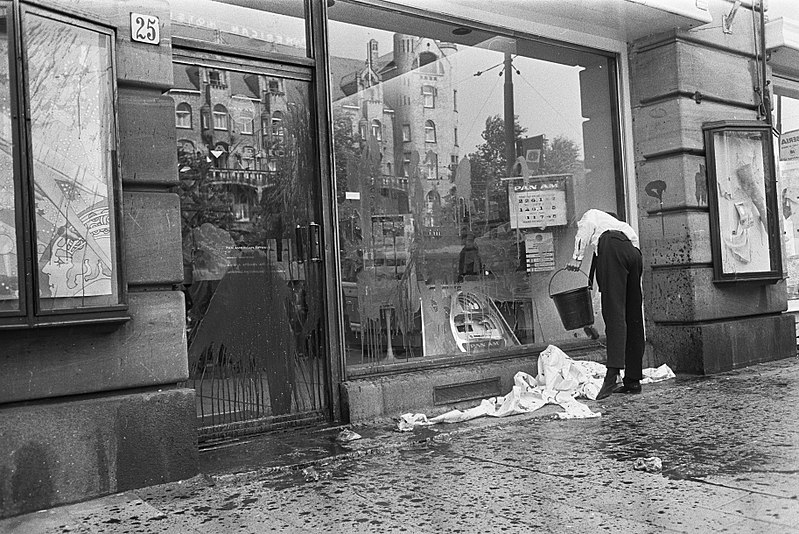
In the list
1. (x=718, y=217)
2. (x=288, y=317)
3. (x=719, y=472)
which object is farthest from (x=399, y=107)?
(x=719, y=472)

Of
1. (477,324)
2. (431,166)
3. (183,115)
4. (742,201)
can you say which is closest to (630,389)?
(477,324)

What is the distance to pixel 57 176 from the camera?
15.2 ft

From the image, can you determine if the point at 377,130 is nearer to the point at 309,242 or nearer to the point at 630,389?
the point at 309,242

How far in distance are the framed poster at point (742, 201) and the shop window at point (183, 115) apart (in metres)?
5.38

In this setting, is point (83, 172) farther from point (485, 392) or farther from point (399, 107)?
point (485, 392)

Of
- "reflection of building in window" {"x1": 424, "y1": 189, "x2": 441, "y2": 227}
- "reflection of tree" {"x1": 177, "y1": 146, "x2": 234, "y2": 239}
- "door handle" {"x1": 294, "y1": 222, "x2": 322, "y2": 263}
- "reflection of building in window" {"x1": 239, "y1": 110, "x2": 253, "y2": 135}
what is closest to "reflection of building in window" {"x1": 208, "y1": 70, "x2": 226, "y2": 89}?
"reflection of building in window" {"x1": 239, "y1": 110, "x2": 253, "y2": 135}

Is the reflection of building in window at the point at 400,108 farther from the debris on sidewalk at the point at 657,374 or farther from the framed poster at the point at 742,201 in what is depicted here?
the framed poster at the point at 742,201

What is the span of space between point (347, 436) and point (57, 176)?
2.63 m

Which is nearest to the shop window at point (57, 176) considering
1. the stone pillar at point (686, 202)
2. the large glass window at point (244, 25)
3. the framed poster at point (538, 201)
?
the large glass window at point (244, 25)

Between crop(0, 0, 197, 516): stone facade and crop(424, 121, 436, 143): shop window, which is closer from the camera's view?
crop(0, 0, 197, 516): stone facade

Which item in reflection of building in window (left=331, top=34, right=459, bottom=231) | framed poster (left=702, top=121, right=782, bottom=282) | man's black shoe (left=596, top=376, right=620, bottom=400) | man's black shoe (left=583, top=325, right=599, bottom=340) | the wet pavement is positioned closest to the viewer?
the wet pavement

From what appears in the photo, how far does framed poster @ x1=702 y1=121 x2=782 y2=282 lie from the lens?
8.70 metres

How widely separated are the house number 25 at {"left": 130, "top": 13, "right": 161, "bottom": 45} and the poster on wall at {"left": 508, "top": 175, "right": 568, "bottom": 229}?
402cm

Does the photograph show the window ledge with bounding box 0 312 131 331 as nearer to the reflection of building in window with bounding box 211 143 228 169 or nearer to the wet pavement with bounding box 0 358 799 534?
the wet pavement with bounding box 0 358 799 534
